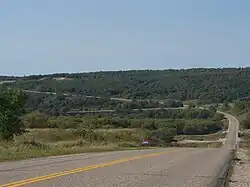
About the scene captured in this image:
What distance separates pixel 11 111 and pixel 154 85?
125678 mm

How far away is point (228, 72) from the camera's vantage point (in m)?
187

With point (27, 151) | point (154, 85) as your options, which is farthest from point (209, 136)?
point (27, 151)

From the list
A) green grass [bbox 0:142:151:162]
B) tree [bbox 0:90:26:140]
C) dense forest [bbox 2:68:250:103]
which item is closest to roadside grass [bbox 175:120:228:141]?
dense forest [bbox 2:68:250:103]

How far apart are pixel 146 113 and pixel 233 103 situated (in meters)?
35.6

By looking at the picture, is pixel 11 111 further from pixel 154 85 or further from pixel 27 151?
pixel 154 85

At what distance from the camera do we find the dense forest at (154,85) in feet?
544

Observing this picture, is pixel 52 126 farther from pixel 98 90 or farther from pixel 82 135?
pixel 98 90

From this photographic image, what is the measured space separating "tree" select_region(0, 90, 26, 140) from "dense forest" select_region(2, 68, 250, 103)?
3936 inches

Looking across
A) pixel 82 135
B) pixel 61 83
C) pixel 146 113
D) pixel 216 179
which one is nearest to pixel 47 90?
pixel 61 83

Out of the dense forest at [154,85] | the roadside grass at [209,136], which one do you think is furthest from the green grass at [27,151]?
the dense forest at [154,85]

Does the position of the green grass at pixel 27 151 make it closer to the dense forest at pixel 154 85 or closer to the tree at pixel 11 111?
the tree at pixel 11 111

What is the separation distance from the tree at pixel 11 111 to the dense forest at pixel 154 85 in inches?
3936

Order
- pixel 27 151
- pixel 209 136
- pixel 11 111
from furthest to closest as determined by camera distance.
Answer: pixel 209 136, pixel 11 111, pixel 27 151

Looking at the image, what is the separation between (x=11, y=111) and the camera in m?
56.5
